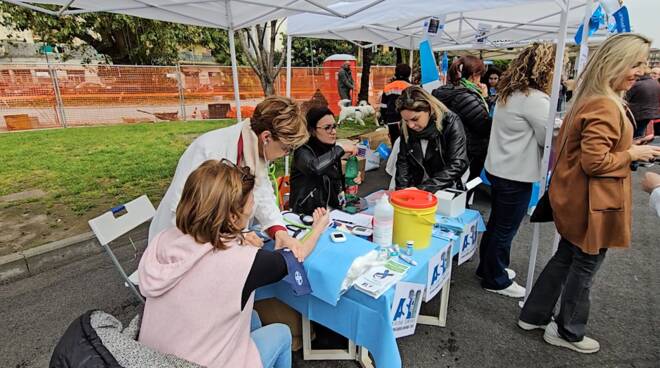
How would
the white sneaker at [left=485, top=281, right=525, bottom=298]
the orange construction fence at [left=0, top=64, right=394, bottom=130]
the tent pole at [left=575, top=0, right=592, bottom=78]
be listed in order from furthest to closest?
the orange construction fence at [left=0, top=64, right=394, bottom=130] < the white sneaker at [left=485, top=281, right=525, bottom=298] < the tent pole at [left=575, top=0, right=592, bottom=78]

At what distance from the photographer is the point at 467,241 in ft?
7.77

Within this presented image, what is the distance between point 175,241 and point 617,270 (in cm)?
359

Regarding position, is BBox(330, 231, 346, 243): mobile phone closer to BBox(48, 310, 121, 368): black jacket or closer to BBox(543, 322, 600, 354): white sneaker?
BBox(48, 310, 121, 368): black jacket

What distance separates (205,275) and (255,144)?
0.81 m

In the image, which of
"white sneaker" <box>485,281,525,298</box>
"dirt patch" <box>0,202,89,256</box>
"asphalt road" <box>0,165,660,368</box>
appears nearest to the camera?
"asphalt road" <box>0,165,660,368</box>

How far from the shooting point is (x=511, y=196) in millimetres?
2564

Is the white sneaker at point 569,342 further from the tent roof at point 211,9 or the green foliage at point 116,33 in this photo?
the green foliage at point 116,33

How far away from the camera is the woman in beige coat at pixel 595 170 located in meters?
1.72

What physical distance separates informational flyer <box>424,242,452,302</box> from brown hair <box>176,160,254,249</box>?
1021 mm

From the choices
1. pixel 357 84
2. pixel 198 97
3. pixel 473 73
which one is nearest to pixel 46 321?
pixel 473 73

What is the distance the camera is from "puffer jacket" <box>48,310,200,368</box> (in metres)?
0.97

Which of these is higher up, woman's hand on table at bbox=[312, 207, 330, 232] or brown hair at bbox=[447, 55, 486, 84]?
brown hair at bbox=[447, 55, 486, 84]

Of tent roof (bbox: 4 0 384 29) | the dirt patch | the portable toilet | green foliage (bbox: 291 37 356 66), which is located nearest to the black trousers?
tent roof (bbox: 4 0 384 29)

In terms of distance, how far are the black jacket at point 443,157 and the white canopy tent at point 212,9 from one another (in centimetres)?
142
